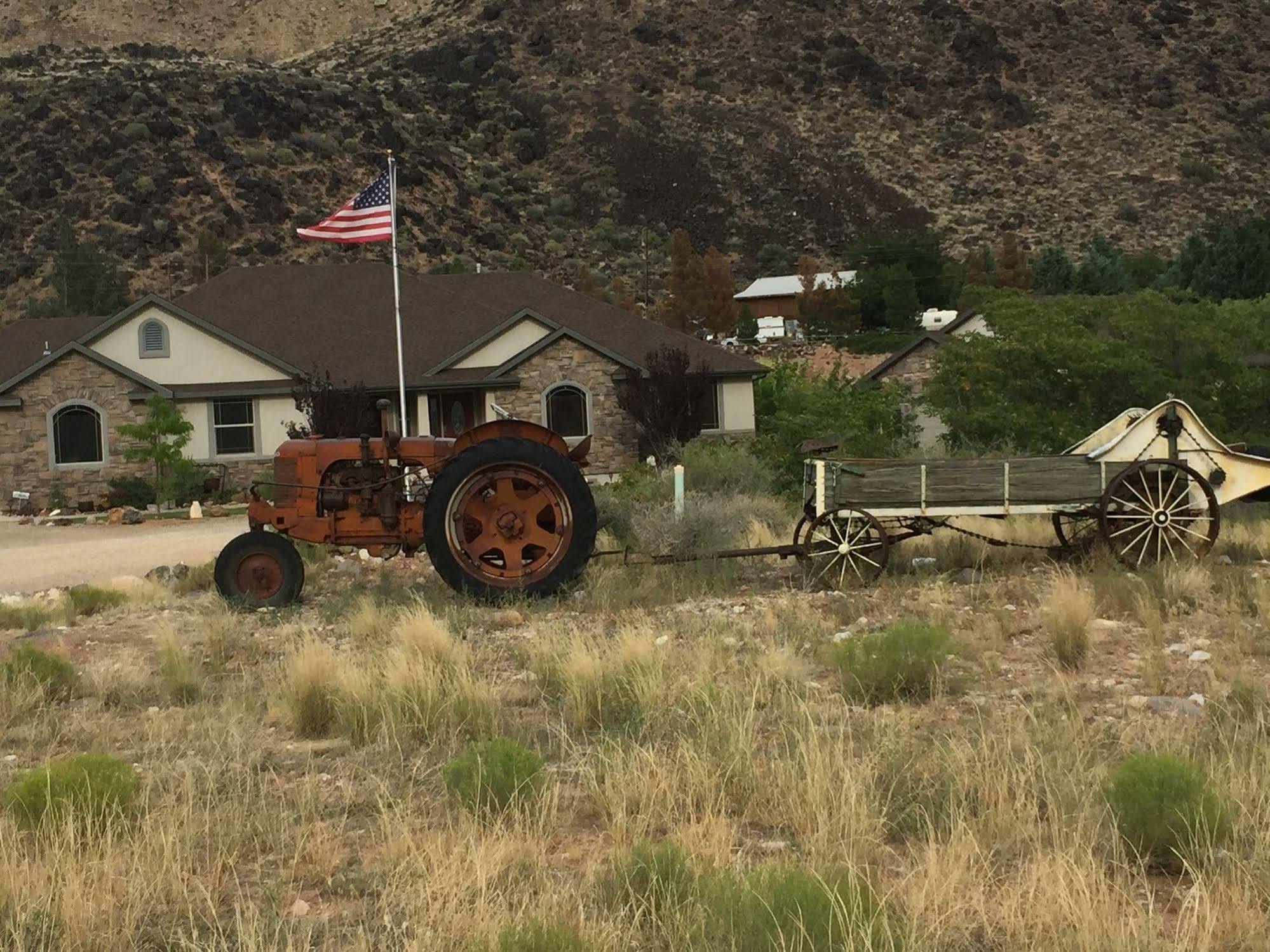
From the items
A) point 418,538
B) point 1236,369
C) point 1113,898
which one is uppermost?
point 1236,369

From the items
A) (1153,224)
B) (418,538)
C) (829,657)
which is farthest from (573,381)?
(1153,224)

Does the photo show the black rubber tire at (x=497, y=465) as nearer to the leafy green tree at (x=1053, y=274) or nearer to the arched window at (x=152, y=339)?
the arched window at (x=152, y=339)

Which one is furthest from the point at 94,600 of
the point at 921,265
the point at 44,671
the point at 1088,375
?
the point at 921,265

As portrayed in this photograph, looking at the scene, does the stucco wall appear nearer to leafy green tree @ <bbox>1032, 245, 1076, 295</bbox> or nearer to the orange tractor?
the orange tractor

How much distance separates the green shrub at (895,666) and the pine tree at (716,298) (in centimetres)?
5379

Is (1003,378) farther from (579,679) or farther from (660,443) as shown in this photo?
(579,679)

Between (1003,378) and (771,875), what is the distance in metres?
17.9

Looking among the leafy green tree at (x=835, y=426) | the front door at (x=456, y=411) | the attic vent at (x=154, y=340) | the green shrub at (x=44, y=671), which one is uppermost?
the attic vent at (x=154, y=340)

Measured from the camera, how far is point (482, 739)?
730 cm

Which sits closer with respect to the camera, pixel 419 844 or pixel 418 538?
pixel 419 844

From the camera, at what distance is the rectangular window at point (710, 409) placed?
32.7 meters

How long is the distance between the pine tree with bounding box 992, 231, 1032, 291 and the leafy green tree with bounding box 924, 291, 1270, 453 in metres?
37.2

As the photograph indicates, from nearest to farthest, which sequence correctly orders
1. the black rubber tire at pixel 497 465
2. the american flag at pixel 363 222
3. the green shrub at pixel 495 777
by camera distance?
the green shrub at pixel 495 777 < the black rubber tire at pixel 497 465 < the american flag at pixel 363 222

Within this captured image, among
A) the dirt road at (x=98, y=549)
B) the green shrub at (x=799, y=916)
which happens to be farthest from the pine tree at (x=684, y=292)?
the green shrub at (x=799, y=916)
